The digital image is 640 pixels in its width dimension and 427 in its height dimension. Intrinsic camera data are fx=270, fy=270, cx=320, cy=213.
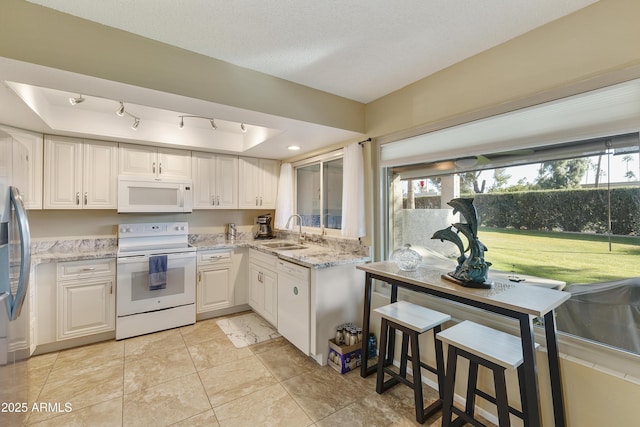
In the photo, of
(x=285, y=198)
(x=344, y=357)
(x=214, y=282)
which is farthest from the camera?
(x=285, y=198)

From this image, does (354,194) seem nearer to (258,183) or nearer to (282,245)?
(282,245)

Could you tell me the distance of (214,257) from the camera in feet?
11.3

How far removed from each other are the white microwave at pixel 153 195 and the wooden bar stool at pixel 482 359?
3158 millimetres

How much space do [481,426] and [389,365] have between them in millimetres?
885

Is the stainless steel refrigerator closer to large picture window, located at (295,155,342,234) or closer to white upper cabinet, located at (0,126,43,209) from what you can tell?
white upper cabinet, located at (0,126,43,209)

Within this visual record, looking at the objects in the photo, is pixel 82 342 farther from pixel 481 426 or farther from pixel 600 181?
pixel 600 181

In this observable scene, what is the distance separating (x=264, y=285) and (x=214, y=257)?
2.60 feet

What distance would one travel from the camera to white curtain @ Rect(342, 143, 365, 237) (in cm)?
272

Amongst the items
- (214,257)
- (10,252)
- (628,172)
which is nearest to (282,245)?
(214,257)

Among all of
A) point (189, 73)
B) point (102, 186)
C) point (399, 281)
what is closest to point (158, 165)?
point (102, 186)

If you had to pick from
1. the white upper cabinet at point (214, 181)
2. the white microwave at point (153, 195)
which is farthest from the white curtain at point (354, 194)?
the white microwave at point (153, 195)

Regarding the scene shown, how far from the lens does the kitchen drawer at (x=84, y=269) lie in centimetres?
265

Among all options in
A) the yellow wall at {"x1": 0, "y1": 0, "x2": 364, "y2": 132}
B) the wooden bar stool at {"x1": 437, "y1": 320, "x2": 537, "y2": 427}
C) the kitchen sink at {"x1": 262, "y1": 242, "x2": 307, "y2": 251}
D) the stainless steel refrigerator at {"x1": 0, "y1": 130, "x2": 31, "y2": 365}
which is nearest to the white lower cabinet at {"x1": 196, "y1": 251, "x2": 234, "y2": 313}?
the kitchen sink at {"x1": 262, "y1": 242, "x2": 307, "y2": 251}

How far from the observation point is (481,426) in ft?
4.78
